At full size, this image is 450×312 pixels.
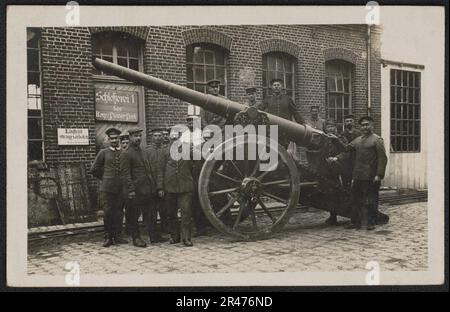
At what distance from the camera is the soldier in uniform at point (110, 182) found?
5.55m

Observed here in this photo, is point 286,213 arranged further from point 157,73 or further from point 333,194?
point 157,73

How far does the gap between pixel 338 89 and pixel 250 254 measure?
12.6 ft

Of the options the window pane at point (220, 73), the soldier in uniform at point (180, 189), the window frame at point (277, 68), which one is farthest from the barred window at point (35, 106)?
the window frame at point (277, 68)

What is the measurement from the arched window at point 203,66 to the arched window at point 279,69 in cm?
Result: 73

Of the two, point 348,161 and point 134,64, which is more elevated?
point 134,64

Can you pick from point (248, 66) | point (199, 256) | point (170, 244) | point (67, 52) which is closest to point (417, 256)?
point (199, 256)

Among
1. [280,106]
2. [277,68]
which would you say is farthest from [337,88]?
[280,106]

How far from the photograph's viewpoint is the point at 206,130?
5.83 meters

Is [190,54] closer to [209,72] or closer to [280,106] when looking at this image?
[209,72]

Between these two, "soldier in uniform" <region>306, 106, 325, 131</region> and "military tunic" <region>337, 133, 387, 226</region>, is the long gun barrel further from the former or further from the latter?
"soldier in uniform" <region>306, 106, 325, 131</region>

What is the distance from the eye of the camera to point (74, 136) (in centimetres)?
634

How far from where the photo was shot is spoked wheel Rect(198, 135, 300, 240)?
534cm

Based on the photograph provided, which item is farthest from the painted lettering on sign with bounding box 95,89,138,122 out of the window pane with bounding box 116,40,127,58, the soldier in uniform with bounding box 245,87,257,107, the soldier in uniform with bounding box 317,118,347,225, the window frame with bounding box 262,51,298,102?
the soldier in uniform with bounding box 317,118,347,225

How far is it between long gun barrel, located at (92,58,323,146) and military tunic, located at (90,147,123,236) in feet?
3.09
